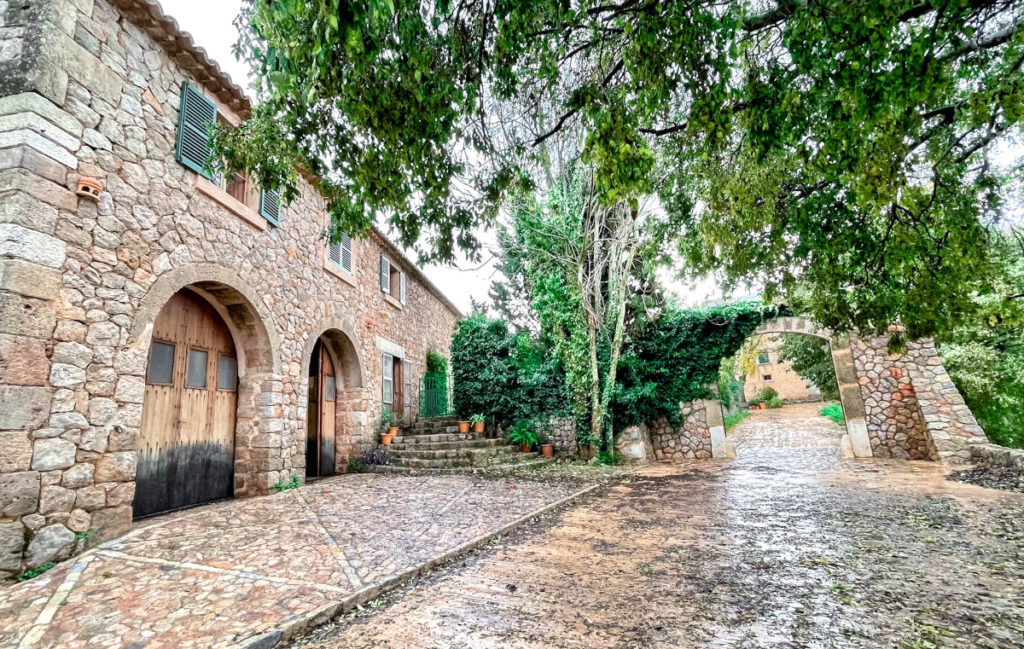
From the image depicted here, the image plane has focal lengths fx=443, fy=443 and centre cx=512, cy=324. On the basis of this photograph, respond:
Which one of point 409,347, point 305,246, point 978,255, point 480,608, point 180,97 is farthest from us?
point 409,347

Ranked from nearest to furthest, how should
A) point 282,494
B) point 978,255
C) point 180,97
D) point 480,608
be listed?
point 480,608
point 978,255
point 180,97
point 282,494

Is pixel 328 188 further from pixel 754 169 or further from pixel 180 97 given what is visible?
pixel 754 169

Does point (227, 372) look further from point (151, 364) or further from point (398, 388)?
point (398, 388)

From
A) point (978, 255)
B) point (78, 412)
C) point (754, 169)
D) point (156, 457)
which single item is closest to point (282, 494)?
point (156, 457)

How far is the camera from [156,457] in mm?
4957

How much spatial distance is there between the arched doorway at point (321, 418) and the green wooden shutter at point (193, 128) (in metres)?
3.62

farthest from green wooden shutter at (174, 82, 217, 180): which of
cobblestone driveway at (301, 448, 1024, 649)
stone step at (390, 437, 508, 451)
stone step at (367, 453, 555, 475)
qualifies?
stone step at (390, 437, 508, 451)

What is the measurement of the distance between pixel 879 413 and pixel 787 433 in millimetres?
4895

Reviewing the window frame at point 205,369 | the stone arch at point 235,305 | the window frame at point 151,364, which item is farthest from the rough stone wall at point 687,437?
the window frame at point 151,364

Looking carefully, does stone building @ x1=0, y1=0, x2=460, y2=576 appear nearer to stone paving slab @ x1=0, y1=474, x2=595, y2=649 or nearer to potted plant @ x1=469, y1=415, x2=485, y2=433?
stone paving slab @ x1=0, y1=474, x2=595, y2=649

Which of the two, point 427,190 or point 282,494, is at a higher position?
point 427,190

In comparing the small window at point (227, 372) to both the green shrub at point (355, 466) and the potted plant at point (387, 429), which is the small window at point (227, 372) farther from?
the potted plant at point (387, 429)

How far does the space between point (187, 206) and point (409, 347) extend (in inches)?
266

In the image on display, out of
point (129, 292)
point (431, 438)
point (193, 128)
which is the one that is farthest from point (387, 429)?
point (193, 128)
